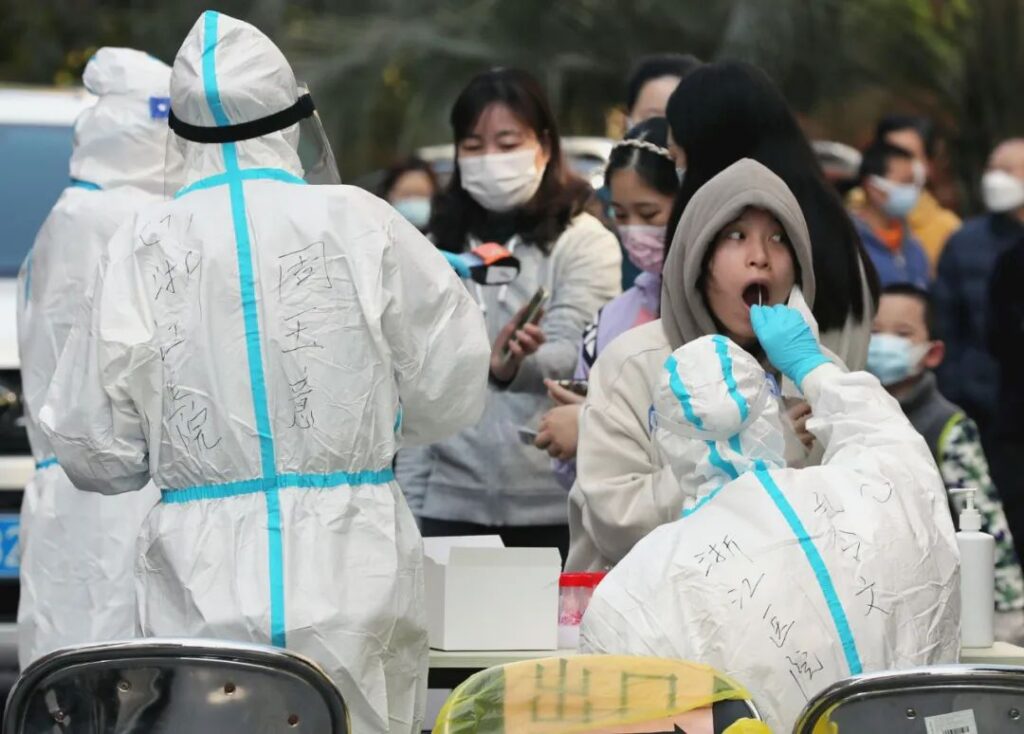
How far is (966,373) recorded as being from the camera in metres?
8.40

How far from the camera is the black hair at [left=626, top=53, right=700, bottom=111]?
6.31m

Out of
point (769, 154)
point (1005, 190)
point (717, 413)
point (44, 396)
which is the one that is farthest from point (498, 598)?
point (1005, 190)

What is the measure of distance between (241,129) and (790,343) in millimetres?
1091

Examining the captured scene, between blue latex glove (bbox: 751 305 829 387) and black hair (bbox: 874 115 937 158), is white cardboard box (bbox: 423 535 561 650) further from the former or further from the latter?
black hair (bbox: 874 115 937 158)

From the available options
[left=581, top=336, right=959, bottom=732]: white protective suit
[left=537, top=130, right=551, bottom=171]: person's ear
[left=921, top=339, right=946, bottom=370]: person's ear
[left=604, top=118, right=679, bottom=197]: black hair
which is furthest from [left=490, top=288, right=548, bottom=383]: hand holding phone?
[left=581, top=336, right=959, bottom=732]: white protective suit

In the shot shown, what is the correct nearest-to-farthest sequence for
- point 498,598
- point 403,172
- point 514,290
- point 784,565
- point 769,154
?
point 784,565 → point 498,598 → point 769,154 → point 514,290 → point 403,172

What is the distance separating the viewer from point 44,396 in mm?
5363

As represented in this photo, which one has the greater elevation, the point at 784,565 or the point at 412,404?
the point at 412,404

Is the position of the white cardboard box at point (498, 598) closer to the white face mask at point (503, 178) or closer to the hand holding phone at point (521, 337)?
the hand holding phone at point (521, 337)

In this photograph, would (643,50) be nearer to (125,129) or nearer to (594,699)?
(125,129)

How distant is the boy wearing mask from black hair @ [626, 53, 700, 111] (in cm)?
91

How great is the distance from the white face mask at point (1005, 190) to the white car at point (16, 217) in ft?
11.8

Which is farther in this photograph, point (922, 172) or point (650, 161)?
point (922, 172)

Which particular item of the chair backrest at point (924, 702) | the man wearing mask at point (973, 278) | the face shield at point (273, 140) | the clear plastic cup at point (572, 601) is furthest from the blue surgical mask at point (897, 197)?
the chair backrest at point (924, 702)
